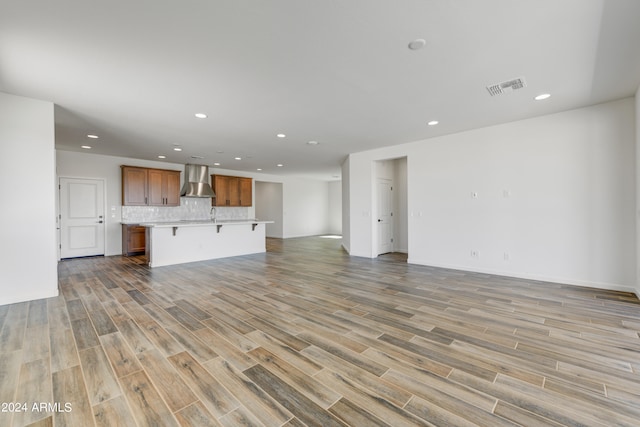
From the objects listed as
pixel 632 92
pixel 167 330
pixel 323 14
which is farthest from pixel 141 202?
pixel 632 92

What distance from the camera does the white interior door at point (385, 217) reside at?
6988mm

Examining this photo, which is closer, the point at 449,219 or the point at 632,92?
the point at 632,92

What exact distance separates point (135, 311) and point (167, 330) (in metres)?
0.85

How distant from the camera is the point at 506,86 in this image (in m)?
3.24

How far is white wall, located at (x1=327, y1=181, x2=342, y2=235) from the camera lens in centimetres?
1317

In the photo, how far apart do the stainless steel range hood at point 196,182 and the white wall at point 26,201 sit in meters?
4.60

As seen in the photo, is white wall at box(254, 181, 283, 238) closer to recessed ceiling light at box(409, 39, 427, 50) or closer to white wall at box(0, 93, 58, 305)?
white wall at box(0, 93, 58, 305)

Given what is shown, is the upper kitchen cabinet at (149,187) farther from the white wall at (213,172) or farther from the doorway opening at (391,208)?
the doorway opening at (391,208)

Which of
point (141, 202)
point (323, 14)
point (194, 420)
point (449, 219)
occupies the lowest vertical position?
point (194, 420)

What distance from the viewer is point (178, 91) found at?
336 centimetres

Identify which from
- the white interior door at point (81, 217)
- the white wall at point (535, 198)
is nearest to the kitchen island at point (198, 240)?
the white interior door at point (81, 217)

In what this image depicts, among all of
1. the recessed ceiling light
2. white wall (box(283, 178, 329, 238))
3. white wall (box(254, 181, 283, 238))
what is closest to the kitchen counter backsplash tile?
white wall (box(254, 181, 283, 238))

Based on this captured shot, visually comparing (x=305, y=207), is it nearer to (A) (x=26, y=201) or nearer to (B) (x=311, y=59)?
(A) (x=26, y=201)

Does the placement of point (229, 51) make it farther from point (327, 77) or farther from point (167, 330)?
point (167, 330)
